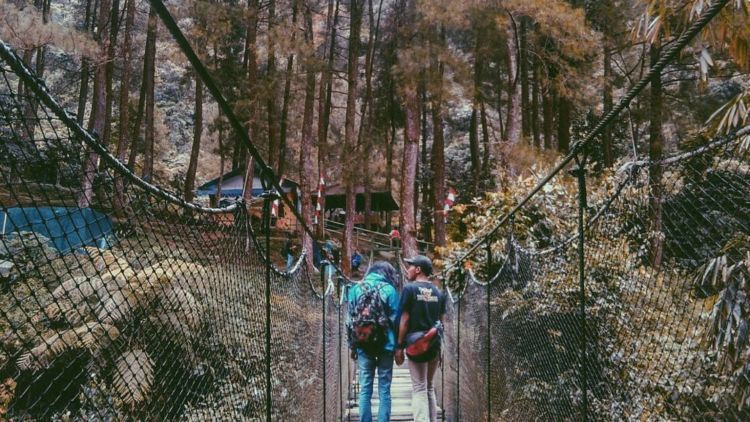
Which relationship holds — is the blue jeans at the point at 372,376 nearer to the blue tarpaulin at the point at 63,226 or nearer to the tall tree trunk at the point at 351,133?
the blue tarpaulin at the point at 63,226

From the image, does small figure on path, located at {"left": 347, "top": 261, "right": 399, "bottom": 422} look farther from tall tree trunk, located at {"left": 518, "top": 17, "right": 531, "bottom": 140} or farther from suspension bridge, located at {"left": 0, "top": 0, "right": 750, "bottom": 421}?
tall tree trunk, located at {"left": 518, "top": 17, "right": 531, "bottom": 140}

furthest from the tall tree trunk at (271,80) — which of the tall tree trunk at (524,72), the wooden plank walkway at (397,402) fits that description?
the wooden plank walkway at (397,402)

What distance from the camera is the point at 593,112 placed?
1567 cm

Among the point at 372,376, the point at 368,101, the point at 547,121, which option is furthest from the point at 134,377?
the point at 368,101

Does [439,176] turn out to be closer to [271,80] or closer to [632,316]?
[271,80]

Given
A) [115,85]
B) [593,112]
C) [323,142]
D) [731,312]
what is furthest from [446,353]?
[115,85]

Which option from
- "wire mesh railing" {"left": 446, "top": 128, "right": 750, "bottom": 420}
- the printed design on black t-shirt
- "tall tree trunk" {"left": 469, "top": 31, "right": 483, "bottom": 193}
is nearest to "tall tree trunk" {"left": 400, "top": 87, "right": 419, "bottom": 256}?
"tall tree trunk" {"left": 469, "top": 31, "right": 483, "bottom": 193}

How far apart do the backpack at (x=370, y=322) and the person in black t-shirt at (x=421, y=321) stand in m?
0.12

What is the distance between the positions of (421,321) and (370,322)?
301 mm

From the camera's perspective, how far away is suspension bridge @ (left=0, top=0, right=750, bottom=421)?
113cm

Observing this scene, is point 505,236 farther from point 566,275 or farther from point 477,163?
point 477,163

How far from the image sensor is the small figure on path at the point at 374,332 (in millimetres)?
3654

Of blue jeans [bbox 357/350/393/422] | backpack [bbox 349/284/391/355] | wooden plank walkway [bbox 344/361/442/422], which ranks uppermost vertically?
backpack [bbox 349/284/391/355]

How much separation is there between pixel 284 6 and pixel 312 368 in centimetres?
1438
